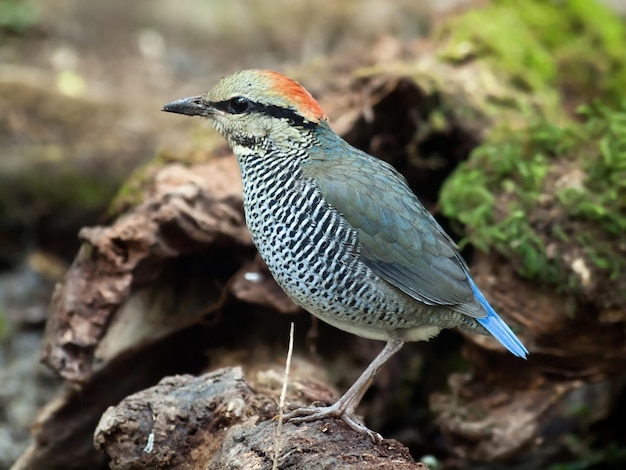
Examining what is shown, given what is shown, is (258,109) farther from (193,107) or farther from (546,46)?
(546,46)

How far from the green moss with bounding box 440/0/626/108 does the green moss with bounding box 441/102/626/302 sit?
1462 millimetres

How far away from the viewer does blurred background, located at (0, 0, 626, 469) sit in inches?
299

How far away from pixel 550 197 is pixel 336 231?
196 centimetres

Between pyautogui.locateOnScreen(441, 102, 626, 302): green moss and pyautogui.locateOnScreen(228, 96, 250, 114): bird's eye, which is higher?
pyautogui.locateOnScreen(228, 96, 250, 114): bird's eye

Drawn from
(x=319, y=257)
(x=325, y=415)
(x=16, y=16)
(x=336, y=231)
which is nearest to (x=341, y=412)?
(x=325, y=415)

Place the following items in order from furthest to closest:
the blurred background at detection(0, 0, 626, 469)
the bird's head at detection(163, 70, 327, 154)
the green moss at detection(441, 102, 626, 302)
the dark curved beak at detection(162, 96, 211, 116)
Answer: the blurred background at detection(0, 0, 626, 469) < the green moss at detection(441, 102, 626, 302) < the dark curved beak at detection(162, 96, 211, 116) < the bird's head at detection(163, 70, 327, 154)

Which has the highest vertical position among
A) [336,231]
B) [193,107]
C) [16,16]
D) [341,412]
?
[16,16]

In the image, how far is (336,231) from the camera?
4484 mm

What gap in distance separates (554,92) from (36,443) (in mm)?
5409

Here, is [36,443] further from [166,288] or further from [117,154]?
[117,154]

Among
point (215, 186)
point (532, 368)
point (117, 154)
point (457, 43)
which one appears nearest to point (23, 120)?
point (117, 154)

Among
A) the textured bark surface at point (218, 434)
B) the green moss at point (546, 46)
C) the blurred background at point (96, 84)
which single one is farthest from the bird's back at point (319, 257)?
the green moss at point (546, 46)

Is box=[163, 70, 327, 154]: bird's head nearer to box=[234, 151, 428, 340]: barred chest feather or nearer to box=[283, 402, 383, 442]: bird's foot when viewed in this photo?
box=[234, 151, 428, 340]: barred chest feather

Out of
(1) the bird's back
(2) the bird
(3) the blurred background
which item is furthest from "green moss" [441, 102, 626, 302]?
(3) the blurred background
